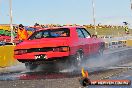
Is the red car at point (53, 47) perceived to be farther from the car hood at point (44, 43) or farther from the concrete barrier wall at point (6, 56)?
the concrete barrier wall at point (6, 56)

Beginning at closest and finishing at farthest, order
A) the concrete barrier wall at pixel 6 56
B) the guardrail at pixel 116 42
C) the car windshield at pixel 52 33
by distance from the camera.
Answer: the car windshield at pixel 52 33, the concrete barrier wall at pixel 6 56, the guardrail at pixel 116 42

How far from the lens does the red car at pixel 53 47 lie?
479 inches

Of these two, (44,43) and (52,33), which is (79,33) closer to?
(52,33)

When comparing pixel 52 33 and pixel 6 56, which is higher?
pixel 52 33

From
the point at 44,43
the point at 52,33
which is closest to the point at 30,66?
the point at 52,33

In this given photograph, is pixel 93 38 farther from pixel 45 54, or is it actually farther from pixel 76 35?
pixel 45 54

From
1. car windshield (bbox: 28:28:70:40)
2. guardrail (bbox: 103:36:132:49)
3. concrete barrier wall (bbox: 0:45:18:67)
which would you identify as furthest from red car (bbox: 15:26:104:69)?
guardrail (bbox: 103:36:132:49)

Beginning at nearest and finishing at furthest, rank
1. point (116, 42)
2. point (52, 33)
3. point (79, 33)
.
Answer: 1. point (52, 33)
2. point (79, 33)
3. point (116, 42)

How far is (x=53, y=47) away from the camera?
1219 cm

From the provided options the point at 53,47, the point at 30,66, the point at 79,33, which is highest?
the point at 79,33

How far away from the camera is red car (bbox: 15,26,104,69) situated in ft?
39.9

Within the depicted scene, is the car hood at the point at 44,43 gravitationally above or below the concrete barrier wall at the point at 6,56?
above

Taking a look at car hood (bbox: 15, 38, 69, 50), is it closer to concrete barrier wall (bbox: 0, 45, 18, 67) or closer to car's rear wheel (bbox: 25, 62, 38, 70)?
car's rear wheel (bbox: 25, 62, 38, 70)

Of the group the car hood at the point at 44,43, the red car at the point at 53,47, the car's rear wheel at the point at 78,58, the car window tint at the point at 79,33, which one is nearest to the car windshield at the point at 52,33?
the red car at the point at 53,47
